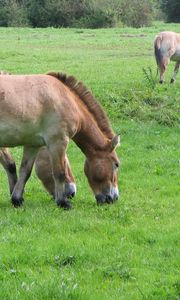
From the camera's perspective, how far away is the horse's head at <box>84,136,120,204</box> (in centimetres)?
911

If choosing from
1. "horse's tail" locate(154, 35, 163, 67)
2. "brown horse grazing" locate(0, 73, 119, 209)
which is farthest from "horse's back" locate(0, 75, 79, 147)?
"horse's tail" locate(154, 35, 163, 67)

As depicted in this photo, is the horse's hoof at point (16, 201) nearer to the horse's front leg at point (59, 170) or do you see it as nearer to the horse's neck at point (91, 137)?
the horse's front leg at point (59, 170)

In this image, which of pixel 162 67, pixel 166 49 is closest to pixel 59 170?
pixel 162 67

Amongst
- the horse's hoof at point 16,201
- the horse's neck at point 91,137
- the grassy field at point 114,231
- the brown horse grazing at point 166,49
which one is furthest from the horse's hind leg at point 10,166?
the brown horse grazing at point 166,49

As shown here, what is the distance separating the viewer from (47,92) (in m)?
8.57

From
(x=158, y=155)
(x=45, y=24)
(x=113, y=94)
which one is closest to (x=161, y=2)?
(x=45, y=24)

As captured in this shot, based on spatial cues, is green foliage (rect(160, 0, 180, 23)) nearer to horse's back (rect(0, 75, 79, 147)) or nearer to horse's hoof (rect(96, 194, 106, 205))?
horse's hoof (rect(96, 194, 106, 205))

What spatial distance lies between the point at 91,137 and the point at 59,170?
0.78m

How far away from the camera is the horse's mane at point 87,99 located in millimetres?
9094

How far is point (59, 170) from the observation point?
8.81 m

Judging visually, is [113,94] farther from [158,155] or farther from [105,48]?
[105,48]

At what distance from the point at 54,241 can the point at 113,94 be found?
10.3 metres

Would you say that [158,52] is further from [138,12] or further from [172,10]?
[172,10]

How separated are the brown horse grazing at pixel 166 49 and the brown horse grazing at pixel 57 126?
1290 cm
